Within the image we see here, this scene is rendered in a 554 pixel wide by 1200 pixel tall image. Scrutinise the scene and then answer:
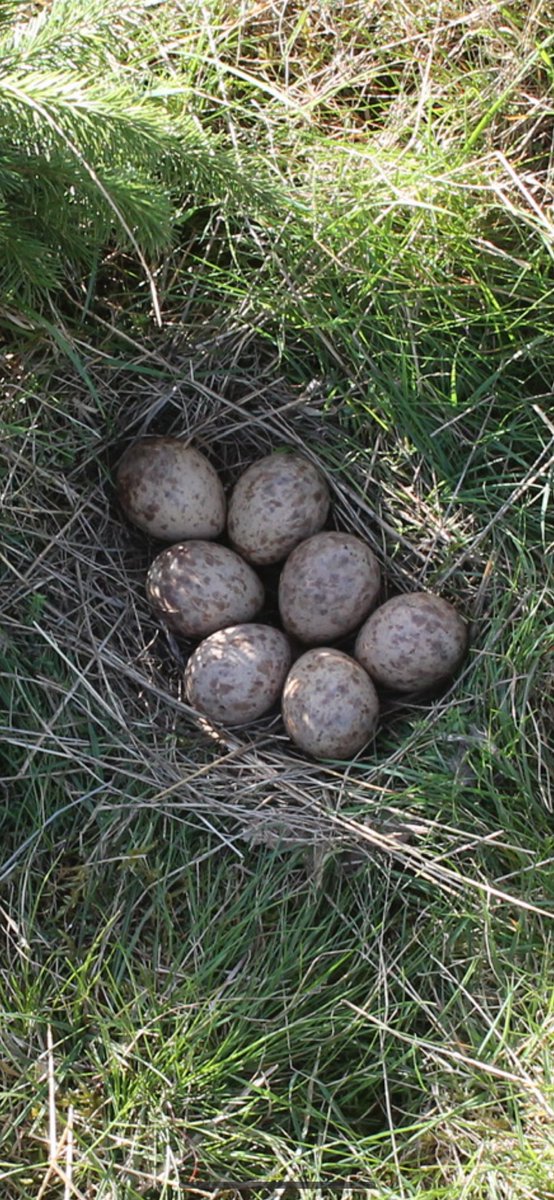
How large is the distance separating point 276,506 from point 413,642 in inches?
15.1

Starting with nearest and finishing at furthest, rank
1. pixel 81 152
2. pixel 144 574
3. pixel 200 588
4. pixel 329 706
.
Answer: pixel 81 152
pixel 329 706
pixel 200 588
pixel 144 574

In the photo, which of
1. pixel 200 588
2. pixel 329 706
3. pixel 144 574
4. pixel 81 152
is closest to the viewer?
pixel 81 152

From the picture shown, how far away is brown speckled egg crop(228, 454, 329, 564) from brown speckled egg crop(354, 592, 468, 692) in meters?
0.24

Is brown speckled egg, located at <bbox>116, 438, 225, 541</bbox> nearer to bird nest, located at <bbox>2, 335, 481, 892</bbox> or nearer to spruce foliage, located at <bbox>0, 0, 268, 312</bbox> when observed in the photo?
bird nest, located at <bbox>2, 335, 481, 892</bbox>

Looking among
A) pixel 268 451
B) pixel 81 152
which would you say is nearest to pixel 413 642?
pixel 268 451

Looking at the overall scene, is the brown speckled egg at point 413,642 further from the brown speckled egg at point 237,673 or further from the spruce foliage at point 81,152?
the spruce foliage at point 81,152

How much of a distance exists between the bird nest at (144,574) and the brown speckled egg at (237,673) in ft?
0.18

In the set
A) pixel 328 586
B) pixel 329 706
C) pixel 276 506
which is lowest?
pixel 329 706

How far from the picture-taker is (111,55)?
2387mm

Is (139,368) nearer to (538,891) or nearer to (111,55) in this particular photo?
(111,55)

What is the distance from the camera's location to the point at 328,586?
7.76 ft

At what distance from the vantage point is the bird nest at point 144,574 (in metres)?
2.33

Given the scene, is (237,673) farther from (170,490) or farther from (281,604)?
(170,490)

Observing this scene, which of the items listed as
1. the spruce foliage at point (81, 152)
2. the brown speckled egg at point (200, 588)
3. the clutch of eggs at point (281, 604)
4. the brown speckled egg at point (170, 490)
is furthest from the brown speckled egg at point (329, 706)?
the spruce foliage at point (81, 152)
